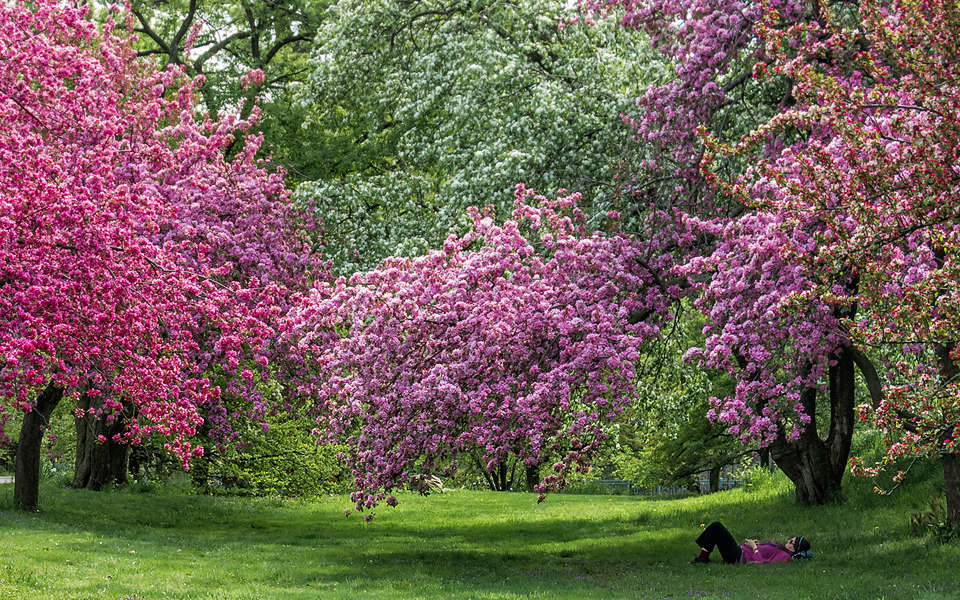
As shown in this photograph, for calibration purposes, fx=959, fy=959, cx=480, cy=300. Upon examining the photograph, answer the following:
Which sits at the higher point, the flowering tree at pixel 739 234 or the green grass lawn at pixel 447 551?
the flowering tree at pixel 739 234

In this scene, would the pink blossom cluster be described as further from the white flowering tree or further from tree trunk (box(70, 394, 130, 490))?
tree trunk (box(70, 394, 130, 490))

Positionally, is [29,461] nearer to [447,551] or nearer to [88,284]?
[447,551]

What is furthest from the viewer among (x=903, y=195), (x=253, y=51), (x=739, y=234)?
(x=253, y=51)

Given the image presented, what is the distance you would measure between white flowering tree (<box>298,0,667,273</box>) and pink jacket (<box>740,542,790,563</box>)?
282 inches

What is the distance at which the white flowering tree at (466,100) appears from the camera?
21.3 m

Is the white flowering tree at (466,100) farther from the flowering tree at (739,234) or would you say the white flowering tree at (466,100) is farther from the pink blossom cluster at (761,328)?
the pink blossom cluster at (761,328)

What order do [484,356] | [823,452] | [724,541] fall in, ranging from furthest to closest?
[823,452] < [724,541] < [484,356]

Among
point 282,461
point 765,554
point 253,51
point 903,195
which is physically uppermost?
point 253,51

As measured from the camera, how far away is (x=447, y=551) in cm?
2025

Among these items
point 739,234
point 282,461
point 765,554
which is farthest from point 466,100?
point 765,554

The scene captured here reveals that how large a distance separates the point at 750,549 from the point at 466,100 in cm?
1198

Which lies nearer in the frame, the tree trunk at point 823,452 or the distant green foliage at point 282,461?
the tree trunk at point 823,452

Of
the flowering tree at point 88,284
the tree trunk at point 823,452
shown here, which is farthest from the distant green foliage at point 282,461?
the tree trunk at point 823,452

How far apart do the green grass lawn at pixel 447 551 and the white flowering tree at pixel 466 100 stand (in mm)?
7122
